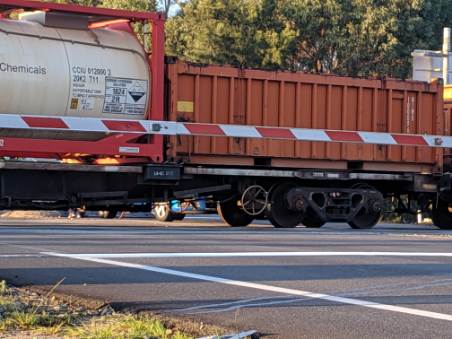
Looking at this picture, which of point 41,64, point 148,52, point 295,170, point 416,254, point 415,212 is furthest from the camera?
point 415,212

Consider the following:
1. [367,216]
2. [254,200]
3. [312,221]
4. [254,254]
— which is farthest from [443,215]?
[254,254]

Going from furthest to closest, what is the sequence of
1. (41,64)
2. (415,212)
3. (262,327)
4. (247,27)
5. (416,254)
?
(247,27), (415,212), (41,64), (416,254), (262,327)

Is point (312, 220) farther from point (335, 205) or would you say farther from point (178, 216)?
point (178, 216)

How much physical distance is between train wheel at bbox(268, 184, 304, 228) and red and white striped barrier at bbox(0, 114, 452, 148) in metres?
1.08

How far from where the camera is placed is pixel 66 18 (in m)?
15.5

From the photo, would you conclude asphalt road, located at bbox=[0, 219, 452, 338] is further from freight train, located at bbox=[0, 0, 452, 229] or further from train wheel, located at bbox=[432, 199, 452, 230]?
train wheel, located at bbox=[432, 199, 452, 230]

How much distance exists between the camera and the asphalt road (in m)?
6.64

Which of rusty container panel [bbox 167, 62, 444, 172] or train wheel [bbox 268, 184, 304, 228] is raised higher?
rusty container panel [bbox 167, 62, 444, 172]

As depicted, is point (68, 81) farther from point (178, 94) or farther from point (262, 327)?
point (262, 327)

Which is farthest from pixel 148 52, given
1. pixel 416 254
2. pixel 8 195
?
pixel 416 254

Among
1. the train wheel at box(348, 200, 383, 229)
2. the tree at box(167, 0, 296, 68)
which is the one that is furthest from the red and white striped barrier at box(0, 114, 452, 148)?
the tree at box(167, 0, 296, 68)

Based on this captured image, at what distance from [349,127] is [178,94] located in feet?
12.5

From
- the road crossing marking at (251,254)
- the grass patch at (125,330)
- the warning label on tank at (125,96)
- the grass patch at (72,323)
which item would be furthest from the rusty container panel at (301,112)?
the grass patch at (125,330)

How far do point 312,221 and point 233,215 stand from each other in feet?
5.89
